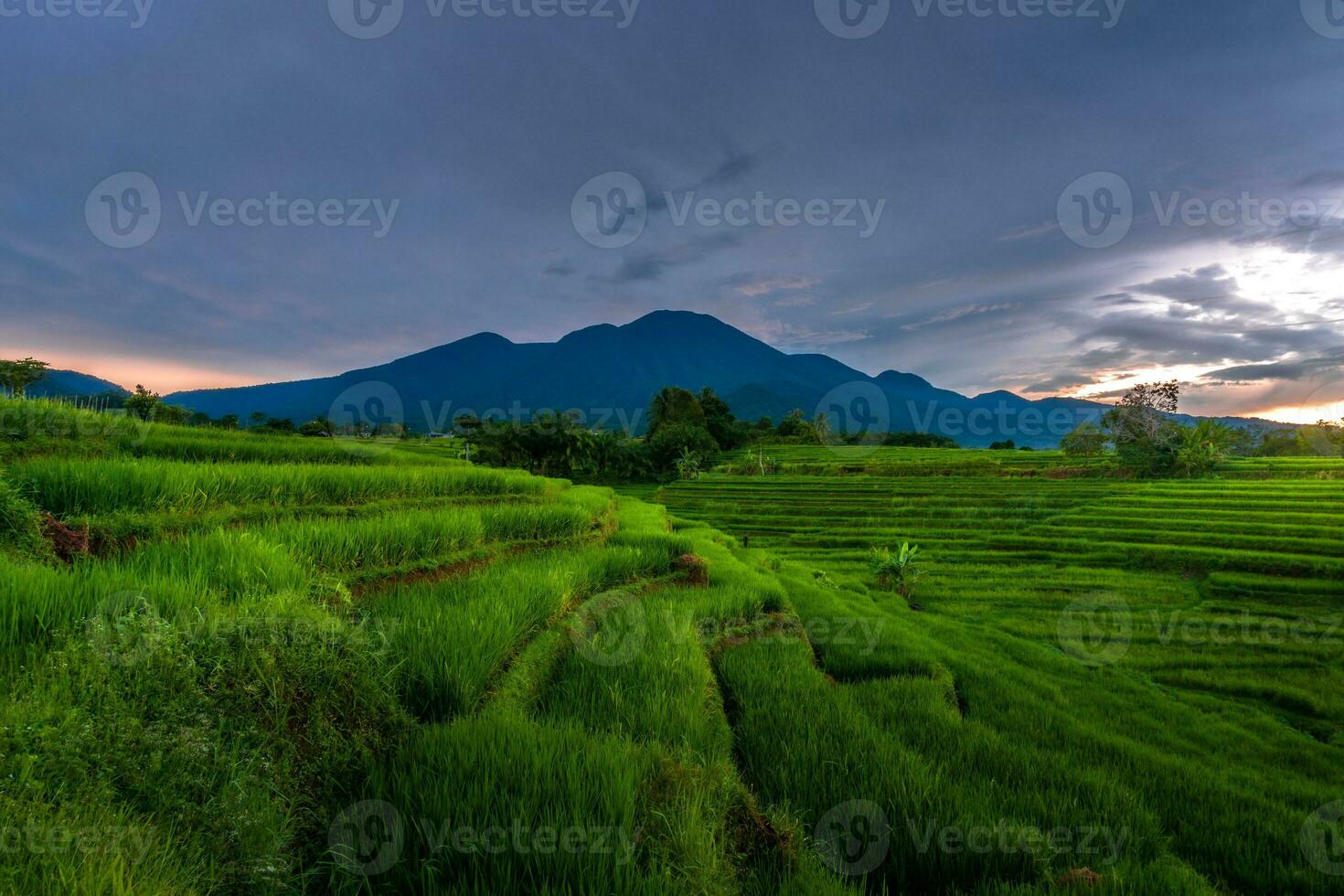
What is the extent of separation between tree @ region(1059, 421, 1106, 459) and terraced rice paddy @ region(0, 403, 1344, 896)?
62619 millimetres

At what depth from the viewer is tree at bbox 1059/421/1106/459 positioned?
57562 mm

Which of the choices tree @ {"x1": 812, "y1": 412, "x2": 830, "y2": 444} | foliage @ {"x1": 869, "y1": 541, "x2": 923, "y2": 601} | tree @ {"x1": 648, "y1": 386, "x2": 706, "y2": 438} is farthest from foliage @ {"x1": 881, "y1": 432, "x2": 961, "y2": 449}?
foliage @ {"x1": 869, "y1": 541, "x2": 923, "y2": 601}

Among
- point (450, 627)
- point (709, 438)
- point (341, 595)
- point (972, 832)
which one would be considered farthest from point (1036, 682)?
point (709, 438)

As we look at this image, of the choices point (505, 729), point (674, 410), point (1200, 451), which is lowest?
point (505, 729)

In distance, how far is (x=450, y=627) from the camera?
3414 mm

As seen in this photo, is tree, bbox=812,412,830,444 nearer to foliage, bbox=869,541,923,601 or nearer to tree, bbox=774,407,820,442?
tree, bbox=774,407,820,442

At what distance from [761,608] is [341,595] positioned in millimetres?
4844

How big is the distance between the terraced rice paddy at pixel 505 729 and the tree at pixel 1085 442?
62.6 meters

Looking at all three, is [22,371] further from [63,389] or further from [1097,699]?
[1097,699]

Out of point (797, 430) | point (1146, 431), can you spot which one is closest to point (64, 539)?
point (1146, 431)

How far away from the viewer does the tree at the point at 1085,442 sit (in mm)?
57562

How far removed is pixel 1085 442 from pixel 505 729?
74.5 m

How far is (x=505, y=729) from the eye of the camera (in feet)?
8.36

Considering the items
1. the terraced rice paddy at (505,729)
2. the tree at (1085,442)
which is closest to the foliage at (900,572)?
the terraced rice paddy at (505,729)
